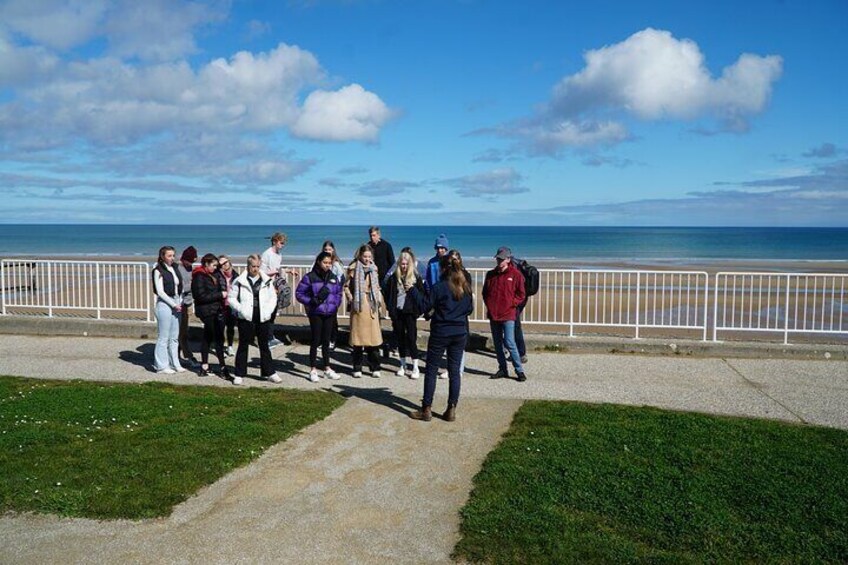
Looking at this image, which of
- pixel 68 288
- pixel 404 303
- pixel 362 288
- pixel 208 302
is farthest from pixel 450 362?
pixel 68 288

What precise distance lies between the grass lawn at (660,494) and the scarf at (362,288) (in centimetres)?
297

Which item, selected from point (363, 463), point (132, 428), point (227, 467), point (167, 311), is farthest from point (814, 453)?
point (167, 311)

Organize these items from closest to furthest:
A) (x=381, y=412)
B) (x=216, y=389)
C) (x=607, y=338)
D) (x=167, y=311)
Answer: (x=381, y=412), (x=216, y=389), (x=167, y=311), (x=607, y=338)

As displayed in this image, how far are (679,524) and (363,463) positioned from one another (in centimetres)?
258

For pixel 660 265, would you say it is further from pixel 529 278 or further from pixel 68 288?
pixel 68 288

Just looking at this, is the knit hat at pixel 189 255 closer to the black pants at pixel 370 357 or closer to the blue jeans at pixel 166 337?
the blue jeans at pixel 166 337

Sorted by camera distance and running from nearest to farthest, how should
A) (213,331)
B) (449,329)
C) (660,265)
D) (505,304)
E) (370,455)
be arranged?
(370,455)
(449,329)
(505,304)
(213,331)
(660,265)

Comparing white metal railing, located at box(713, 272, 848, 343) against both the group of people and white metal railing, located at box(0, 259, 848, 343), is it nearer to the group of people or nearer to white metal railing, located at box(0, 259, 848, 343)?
white metal railing, located at box(0, 259, 848, 343)

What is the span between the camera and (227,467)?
589cm

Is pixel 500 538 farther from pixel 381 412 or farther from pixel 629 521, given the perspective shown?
pixel 381 412

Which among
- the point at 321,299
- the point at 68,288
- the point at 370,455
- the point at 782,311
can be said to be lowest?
the point at 370,455

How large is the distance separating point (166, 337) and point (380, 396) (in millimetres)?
3374

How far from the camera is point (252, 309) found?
9.09 meters

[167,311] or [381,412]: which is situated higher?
[167,311]
